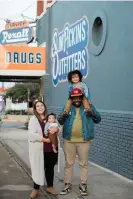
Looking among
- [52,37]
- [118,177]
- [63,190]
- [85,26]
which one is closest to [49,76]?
[52,37]

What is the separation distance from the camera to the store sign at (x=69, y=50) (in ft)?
35.5

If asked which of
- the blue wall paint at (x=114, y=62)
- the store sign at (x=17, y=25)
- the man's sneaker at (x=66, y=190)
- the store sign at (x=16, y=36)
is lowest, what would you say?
the man's sneaker at (x=66, y=190)

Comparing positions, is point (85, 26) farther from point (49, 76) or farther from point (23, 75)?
point (23, 75)

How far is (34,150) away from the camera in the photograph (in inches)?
246

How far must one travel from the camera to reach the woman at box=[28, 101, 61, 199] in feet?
20.5

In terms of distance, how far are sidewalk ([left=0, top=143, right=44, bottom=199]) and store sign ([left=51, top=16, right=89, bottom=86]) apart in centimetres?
311

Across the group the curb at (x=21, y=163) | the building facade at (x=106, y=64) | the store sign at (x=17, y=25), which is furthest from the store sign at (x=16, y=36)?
the curb at (x=21, y=163)

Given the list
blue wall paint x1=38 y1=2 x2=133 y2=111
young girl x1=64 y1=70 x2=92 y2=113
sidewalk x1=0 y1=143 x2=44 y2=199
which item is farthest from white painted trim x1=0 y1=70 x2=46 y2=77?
young girl x1=64 y1=70 x2=92 y2=113

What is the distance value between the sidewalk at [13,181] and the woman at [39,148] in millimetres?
402

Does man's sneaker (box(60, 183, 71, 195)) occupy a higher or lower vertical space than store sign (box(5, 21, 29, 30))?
lower

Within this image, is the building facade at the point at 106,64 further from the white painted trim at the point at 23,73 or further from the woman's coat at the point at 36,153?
the white painted trim at the point at 23,73

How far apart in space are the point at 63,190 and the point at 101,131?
9.26 feet

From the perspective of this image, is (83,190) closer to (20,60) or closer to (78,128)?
(78,128)

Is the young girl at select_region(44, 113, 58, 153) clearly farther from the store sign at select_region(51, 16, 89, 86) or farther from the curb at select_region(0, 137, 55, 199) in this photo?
the store sign at select_region(51, 16, 89, 86)
